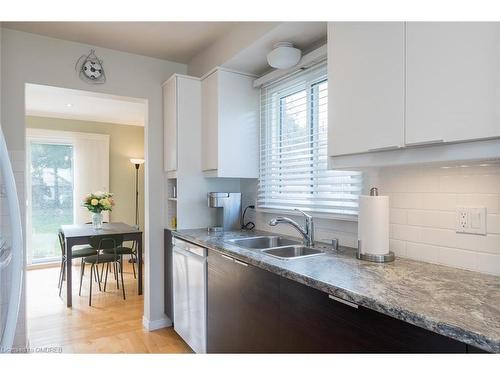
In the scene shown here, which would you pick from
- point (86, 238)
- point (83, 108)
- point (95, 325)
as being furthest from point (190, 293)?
point (83, 108)

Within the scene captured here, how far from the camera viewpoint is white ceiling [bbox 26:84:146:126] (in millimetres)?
4375

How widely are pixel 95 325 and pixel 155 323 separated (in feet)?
1.93

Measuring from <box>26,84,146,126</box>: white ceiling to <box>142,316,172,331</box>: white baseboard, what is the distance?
257cm

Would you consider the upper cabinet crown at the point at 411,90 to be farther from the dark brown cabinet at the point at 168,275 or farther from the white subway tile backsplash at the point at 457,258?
the dark brown cabinet at the point at 168,275

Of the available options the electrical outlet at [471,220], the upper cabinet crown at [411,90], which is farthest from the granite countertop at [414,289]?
the upper cabinet crown at [411,90]

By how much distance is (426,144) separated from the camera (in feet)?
4.08

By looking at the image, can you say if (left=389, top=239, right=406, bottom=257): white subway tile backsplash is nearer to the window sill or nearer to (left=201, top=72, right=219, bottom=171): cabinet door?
the window sill

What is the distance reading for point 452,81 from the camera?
1153 millimetres

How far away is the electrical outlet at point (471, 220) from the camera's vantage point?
136cm

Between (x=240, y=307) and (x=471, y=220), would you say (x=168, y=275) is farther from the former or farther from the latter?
(x=471, y=220)

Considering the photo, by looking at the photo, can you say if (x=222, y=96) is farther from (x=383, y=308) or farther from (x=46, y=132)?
(x=46, y=132)

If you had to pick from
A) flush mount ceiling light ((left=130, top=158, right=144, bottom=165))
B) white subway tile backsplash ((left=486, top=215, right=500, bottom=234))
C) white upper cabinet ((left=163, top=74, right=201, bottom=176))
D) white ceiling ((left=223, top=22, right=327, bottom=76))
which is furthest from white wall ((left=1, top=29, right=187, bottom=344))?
flush mount ceiling light ((left=130, top=158, right=144, bottom=165))

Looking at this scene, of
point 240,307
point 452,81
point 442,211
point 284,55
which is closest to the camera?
point 452,81

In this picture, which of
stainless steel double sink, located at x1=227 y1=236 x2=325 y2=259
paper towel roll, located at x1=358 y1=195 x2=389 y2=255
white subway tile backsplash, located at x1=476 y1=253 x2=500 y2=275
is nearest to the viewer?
white subway tile backsplash, located at x1=476 y1=253 x2=500 y2=275
